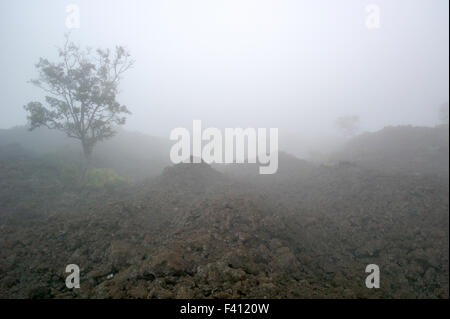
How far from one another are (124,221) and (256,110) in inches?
3984

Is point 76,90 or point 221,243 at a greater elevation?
point 76,90

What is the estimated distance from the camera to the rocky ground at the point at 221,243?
175 inches

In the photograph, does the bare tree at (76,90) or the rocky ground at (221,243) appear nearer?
the rocky ground at (221,243)

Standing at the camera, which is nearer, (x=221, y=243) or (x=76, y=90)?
(x=221, y=243)

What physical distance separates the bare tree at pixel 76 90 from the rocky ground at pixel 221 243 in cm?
508

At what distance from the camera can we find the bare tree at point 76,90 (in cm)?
1460

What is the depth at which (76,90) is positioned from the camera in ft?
48.7

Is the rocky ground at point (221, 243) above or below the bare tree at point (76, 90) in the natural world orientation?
below

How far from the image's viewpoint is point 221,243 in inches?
220

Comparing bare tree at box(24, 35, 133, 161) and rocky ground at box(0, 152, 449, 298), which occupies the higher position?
bare tree at box(24, 35, 133, 161)

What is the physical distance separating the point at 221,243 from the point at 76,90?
1607 cm

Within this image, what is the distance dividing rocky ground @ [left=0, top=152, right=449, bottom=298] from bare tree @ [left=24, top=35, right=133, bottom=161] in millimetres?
5077

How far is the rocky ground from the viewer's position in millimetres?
4457
